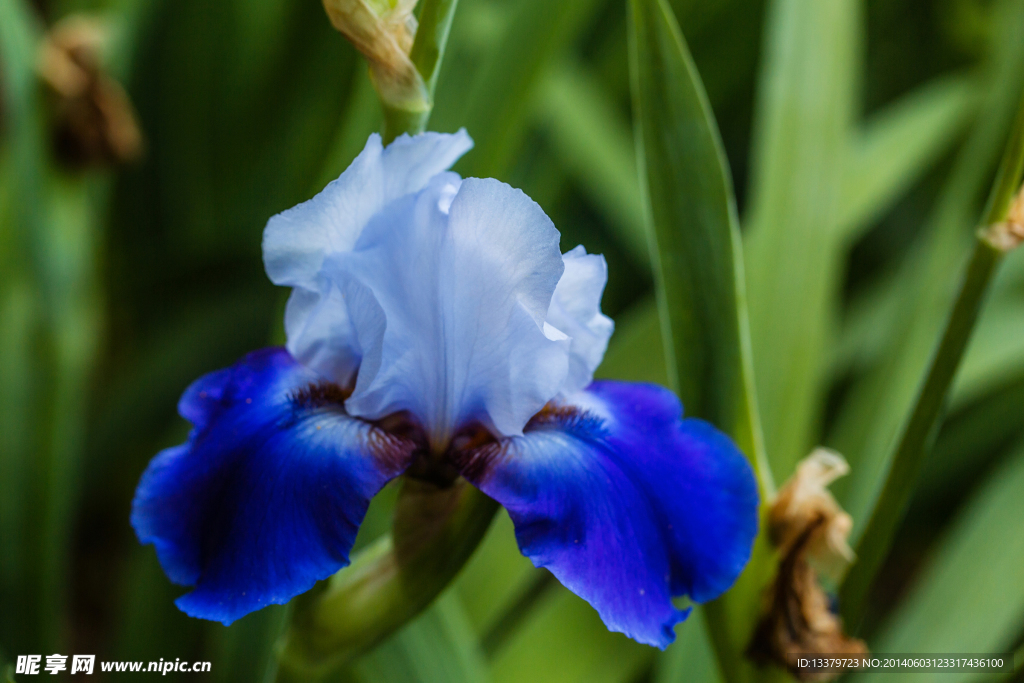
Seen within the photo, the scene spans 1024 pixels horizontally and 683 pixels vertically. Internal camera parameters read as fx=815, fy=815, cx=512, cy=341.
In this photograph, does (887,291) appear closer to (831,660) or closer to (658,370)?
(658,370)

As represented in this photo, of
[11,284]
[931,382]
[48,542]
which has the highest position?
[931,382]

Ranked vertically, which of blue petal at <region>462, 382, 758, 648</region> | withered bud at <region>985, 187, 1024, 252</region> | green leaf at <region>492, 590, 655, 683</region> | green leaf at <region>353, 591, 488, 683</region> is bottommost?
green leaf at <region>492, 590, 655, 683</region>

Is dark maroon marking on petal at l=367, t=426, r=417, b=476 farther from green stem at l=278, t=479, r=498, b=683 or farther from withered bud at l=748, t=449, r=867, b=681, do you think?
withered bud at l=748, t=449, r=867, b=681

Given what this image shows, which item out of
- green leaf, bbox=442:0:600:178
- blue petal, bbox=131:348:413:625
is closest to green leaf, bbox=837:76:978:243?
green leaf, bbox=442:0:600:178

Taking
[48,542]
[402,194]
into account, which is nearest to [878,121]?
[402,194]

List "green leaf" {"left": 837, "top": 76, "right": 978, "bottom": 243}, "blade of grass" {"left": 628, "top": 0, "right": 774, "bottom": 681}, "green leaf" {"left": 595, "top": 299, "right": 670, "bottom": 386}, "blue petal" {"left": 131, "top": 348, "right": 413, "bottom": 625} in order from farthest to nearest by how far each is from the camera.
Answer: "green leaf" {"left": 837, "top": 76, "right": 978, "bottom": 243} → "green leaf" {"left": 595, "top": 299, "right": 670, "bottom": 386} → "blade of grass" {"left": 628, "top": 0, "right": 774, "bottom": 681} → "blue petal" {"left": 131, "top": 348, "right": 413, "bottom": 625}

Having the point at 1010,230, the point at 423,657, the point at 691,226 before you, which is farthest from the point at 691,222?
the point at 423,657

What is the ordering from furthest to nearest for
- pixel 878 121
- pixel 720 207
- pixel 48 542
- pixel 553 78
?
1. pixel 878 121
2. pixel 553 78
3. pixel 48 542
4. pixel 720 207

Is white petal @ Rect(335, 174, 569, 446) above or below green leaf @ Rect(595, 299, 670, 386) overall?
above
